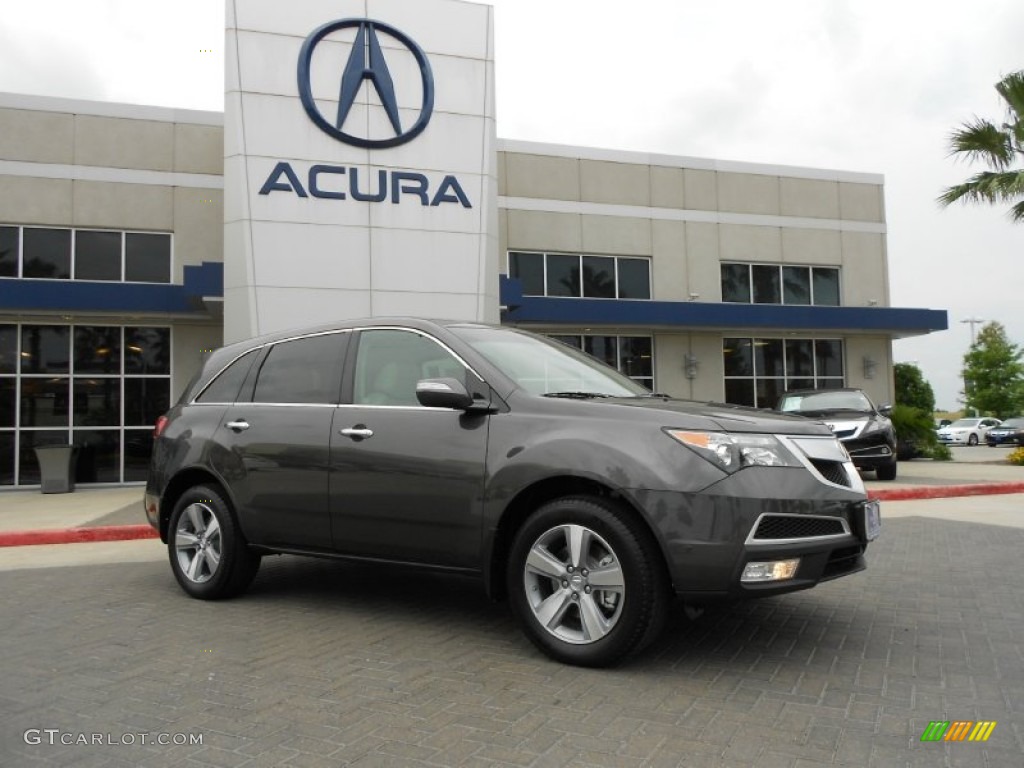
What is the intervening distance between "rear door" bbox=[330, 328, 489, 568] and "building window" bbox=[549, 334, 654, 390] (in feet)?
48.5

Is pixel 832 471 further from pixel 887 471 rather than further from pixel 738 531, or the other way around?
pixel 887 471

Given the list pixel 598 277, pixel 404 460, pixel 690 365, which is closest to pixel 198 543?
pixel 404 460

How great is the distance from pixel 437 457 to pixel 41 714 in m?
2.11

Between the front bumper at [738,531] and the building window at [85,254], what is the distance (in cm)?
1527

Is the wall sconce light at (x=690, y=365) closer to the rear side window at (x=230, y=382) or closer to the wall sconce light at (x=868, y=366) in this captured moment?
the wall sconce light at (x=868, y=366)

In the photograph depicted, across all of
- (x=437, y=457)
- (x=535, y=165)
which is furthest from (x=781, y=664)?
(x=535, y=165)

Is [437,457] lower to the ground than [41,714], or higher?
higher

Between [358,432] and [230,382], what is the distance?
4.90 feet

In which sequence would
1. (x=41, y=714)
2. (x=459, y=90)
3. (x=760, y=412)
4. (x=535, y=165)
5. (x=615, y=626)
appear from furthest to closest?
1. (x=535, y=165)
2. (x=459, y=90)
3. (x=760, y=412)
4. (x=615, y=626)
5. (x=41, y=714)

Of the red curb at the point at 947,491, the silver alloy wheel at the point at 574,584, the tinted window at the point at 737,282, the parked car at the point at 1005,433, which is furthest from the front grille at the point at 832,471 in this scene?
the parked car at the point at 1005,433

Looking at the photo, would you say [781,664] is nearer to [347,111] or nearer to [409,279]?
[409,279]

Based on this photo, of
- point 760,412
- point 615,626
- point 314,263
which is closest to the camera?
point 615,626

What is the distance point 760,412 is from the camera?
4.24m

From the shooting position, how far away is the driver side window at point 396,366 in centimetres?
464
